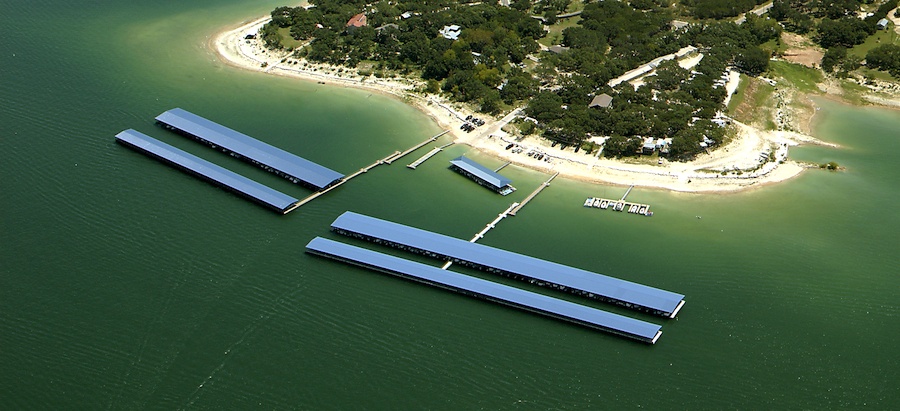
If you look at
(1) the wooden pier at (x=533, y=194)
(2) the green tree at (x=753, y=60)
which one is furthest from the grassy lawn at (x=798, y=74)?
(1) the wooden pier at (x=533, y=194)

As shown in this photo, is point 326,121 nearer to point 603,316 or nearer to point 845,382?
point 603,316

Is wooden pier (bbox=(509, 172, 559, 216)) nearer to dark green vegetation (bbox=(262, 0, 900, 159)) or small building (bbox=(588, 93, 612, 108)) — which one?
dark green vegetation (bbox=(262, 0, 900, 159))

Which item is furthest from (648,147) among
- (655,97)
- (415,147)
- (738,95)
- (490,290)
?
(490,290)

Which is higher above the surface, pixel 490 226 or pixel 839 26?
→ pixel 839 26

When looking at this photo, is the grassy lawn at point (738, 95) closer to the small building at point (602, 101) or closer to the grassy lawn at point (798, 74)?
the grassy lawn at point (798, 74)

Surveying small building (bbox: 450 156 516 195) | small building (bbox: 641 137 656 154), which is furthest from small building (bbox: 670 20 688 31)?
small building (bbox: 450 156 516 195)

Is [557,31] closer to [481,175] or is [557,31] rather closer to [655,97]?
[655,97]
